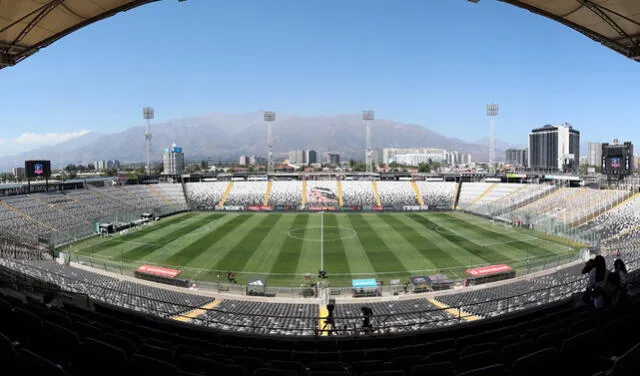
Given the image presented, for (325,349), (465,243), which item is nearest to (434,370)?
Result: (325,349)

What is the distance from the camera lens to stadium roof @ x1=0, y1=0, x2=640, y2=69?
8.45 meters

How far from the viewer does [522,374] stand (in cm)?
327

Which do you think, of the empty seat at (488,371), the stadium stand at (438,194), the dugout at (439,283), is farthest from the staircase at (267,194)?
the empty seat at (488,371)

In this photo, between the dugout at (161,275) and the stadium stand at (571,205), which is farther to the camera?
the stadium stand at (571,205)

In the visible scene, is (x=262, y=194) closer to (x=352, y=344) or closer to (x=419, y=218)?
(x=419, y=218)

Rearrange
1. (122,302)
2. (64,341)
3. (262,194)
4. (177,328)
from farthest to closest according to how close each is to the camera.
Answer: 1. (262,194)
2. (122,302)
3. (177,328)
4. (64,341)

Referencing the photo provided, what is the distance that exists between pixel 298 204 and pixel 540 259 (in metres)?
38.6

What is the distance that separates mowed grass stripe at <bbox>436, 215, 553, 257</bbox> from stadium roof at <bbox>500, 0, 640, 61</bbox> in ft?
74.4

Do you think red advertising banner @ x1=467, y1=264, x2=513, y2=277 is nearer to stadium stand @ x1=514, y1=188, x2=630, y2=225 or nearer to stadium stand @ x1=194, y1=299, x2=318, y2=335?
stadium stand @ x1=194, y1=299, x2=318, y2=335

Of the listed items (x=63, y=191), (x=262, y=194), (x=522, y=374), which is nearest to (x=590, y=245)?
(x=522, y=374)

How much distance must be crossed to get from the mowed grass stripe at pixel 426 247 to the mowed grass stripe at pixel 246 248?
15500 millimetres

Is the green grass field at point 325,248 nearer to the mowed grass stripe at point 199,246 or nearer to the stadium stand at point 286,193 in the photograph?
the mowed grass stripe at point 199,246

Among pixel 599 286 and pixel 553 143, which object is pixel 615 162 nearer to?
pixel 599 286

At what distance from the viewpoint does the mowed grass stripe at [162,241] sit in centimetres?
2989
